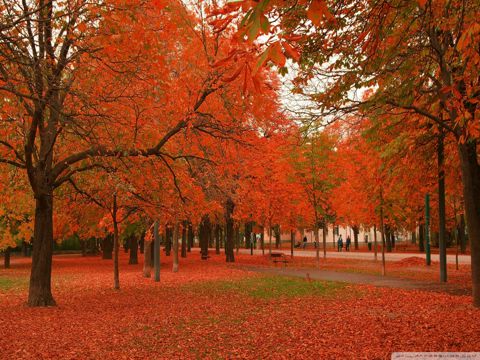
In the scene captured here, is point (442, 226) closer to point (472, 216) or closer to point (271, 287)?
point (271, 287)

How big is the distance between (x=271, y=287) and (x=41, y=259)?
26.0 feet

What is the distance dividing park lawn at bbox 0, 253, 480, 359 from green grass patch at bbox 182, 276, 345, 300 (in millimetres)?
70

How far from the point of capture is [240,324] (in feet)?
33.4

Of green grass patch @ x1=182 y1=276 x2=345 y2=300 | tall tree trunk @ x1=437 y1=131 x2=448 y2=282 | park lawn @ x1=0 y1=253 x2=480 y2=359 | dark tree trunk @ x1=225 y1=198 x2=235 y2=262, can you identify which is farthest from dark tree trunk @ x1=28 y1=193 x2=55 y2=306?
dark tree trunk @ x1=225 y1=198 x2=235 y2=262

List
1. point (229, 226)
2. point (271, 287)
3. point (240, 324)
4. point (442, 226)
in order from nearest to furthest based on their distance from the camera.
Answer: point (240, 324), point (442, 226), point (271, 287), point (229, 226)

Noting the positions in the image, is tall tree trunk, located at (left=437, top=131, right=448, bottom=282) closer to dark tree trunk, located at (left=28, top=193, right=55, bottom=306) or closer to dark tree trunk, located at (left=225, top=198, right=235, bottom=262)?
dark tree trunk, located at (left=28, top=193, right=55, bottom=306)

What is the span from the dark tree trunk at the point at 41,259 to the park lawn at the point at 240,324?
0.42 meters

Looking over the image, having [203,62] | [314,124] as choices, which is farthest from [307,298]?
[203,62]

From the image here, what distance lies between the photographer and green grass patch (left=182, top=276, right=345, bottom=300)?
15.2m

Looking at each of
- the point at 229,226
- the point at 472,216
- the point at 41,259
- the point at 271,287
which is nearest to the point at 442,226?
the point at 271,287

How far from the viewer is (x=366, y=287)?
16391 millimetres

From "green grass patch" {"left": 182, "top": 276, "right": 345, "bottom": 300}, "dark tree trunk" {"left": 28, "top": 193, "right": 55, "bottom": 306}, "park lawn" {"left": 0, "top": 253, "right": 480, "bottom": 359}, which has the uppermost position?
"dark tree trunk" {"left": 28, "top": 193, "right": 55, "bottom": 306}

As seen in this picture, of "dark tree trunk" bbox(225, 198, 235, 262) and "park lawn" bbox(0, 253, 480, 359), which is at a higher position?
"dark tree trunk" bbox(225, 198, 235, 262)

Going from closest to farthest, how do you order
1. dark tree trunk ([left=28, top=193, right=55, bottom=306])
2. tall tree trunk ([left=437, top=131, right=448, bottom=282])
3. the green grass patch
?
dark tree trunk ([left=28, top=193, right=55, bottom=306])
tall tree trunk ([left=437, top=131, right=448, bottom=282])
the green grass patch
